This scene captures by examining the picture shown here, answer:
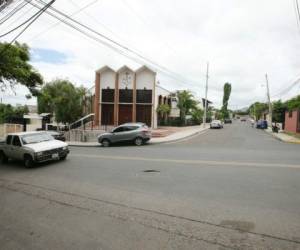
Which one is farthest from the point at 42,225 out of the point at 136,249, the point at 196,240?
the point at 196,240

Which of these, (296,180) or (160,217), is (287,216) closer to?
(160,217)

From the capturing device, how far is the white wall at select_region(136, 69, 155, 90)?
3553cm

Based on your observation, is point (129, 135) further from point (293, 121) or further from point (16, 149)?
point (293, 121)

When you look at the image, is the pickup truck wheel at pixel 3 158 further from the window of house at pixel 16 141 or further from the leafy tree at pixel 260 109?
the leafy tree at pixel 260 109

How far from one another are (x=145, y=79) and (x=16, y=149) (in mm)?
24218

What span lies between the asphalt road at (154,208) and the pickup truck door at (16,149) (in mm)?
1995

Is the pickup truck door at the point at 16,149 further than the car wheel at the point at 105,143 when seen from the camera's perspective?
No

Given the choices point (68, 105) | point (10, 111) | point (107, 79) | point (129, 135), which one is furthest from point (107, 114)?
point (10, 111)

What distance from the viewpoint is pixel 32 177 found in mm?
10391

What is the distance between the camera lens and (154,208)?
623 cm

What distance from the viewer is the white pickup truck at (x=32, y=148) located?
12477mm

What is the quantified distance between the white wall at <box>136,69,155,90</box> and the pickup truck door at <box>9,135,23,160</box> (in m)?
23.5

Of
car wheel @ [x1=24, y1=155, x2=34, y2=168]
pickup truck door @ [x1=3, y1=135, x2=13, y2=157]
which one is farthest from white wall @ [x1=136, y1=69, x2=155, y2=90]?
car wheel @ [x1=24, y1=155, x2=34, y2=168]

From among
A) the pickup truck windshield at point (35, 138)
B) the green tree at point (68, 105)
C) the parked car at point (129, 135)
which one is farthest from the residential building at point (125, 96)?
the pickup truck windshield at point (35, 138)
